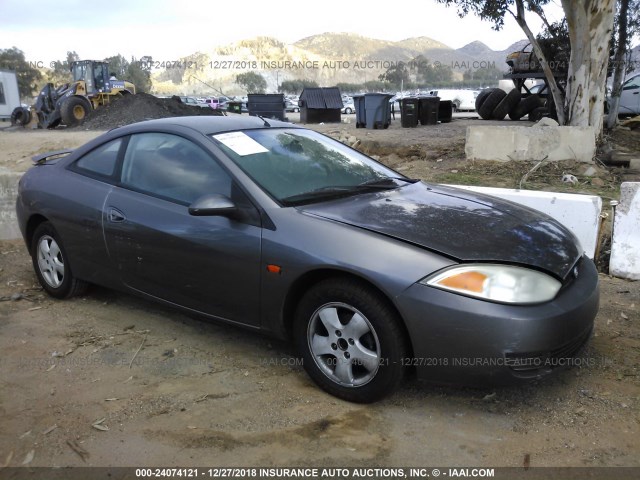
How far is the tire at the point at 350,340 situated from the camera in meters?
2.88

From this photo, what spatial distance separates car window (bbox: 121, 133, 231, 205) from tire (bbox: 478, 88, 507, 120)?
20664mm

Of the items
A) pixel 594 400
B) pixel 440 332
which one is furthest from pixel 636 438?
pixel 440 332

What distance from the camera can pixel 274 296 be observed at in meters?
3.24

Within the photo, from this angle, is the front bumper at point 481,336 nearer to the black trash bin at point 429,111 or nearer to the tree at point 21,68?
the black trash bin at point 429,111

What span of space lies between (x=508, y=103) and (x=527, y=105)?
0.73m

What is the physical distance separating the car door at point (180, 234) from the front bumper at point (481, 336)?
1.01 meters

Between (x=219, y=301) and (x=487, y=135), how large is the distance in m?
8.16

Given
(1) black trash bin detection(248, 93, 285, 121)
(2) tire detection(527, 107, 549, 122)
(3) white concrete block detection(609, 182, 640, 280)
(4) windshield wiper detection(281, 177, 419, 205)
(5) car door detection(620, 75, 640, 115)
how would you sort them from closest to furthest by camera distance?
1. (4) windshield wiper detection(281, 177, 419, 205)
2. (3) white concrete block detection(609, 182, 640, 280)
3. (5) car door detection(620, 75, 640, 115)
4. (2) tire detection(527, 107, 549, 122)
5. (1) black trash bin detection(248, 93, 285, 121)

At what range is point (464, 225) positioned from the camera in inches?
125

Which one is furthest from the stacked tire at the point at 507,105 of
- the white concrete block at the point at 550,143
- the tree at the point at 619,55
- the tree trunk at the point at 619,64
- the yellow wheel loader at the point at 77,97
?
the yellow wheel loader at the point at 77,97

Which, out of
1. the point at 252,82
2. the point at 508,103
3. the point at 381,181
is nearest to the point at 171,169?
the point at 381,181

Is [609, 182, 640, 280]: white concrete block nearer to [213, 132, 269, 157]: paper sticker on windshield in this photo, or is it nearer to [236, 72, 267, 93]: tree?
[213, 132, 269, 157]: paper sticker on windshield

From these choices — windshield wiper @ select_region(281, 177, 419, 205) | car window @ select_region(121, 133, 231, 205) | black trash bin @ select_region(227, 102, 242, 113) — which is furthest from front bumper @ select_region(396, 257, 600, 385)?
black trash bin @ select_region(227, 102, 242, 113)

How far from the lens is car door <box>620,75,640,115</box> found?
20.4 meters
